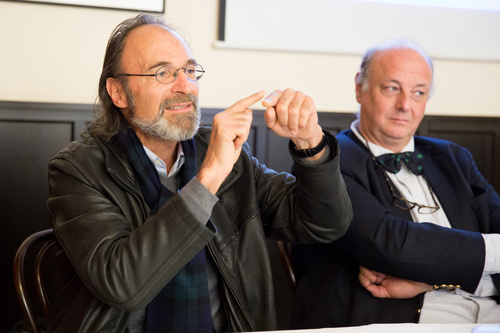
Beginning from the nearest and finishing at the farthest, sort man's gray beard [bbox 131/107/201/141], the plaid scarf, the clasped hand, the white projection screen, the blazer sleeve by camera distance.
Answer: the clasped hand → the plaid scarf → man's gray beard [bbox 131/107/201/141] → the blazer sleeve → the white projection screen

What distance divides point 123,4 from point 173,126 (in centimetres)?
120

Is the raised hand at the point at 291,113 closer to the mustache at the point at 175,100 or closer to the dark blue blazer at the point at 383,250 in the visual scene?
the mustache at the point at 175,100

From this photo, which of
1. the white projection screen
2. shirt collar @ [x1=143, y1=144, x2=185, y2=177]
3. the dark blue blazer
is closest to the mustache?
shirt collar @ [x1=143, y1=144, x2=185, y2=177]

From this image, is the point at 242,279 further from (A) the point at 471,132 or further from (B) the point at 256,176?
(A) the point at 471,132

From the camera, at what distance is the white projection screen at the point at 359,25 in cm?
293

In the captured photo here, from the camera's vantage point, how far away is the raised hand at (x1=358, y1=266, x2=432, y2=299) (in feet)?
6.57

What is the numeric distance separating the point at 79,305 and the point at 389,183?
1.25 m

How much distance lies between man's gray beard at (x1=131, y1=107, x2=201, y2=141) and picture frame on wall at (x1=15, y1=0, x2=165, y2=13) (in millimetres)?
1130

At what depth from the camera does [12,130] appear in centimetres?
273

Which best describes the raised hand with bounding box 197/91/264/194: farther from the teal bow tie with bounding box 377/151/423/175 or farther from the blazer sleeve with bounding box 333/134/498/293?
the teal bow tie with bounding box 377/151/423/175

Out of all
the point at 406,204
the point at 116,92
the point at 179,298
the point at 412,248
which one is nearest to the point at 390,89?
the point at 406,204

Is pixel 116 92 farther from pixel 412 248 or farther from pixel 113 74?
pixel 412 248

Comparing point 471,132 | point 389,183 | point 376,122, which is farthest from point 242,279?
point 471,132

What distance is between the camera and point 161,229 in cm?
147
